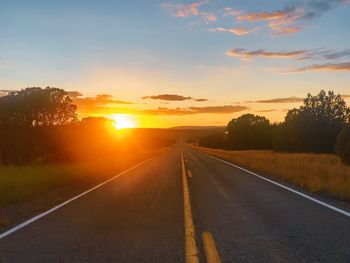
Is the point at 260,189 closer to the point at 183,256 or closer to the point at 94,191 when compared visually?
the point at 94,191

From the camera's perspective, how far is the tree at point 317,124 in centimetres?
9188

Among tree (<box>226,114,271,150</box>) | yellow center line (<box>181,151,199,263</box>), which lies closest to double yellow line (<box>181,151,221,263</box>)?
yellow center line (<box>181,151,199,263</box>)

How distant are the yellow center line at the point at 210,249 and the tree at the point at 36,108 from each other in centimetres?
4864

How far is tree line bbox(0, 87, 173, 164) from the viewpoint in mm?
53069

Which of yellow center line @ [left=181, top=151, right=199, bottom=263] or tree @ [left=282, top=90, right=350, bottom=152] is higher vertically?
tree @ [left=282, top=90, right=350, bottom=152]

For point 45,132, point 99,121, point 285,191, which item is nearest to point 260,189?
point 285,191

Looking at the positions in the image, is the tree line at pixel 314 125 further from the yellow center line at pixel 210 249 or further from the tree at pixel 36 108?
the yellow center line at pixel 210 249

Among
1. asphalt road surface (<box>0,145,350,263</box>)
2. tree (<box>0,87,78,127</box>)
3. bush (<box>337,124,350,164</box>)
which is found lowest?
asphalt road surface (<box>0,145,350,263</box>)

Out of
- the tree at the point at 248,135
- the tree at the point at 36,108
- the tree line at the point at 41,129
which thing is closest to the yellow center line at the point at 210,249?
the tree line at the point at 41,129

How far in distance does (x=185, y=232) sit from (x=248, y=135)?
404 ft

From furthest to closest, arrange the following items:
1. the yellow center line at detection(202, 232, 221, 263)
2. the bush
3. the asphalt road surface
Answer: the bush, the asphalt road surface, the yellow center line at detection(202, 232, 221, 263)

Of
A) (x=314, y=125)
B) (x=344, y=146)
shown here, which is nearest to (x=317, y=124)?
(x=314, y=125)

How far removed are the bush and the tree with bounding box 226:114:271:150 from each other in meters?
84.0

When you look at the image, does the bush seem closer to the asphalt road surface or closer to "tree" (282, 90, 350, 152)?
the asphalt road surface
